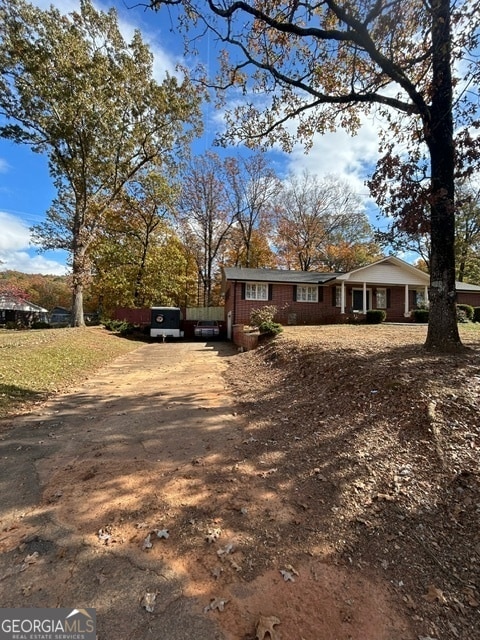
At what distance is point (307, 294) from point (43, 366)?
15.4 meters

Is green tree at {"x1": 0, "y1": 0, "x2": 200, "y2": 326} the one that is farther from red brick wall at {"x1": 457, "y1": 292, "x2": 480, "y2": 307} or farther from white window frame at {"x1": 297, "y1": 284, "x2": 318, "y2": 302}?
red brick wall at {"x1": 457, "y1": 292, "x2": 480, "y2": 307}

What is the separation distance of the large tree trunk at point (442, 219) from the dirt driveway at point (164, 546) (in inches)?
164

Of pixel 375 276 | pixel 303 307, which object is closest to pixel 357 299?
pixel 375 276

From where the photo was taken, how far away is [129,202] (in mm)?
24656

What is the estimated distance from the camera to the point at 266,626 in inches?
69.4

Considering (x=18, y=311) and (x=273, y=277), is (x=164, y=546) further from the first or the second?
(x=18, y=311)

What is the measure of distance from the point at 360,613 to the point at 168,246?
90.1 feet

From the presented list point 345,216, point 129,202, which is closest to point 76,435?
point 129,202

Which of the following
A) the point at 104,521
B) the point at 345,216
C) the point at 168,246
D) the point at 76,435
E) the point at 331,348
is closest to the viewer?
the point at 104,521

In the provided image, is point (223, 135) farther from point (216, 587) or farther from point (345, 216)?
point (345, 216)

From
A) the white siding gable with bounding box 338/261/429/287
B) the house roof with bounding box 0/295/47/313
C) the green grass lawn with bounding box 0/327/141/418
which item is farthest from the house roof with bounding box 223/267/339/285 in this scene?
the house roof with bounding box 0/295/47/313

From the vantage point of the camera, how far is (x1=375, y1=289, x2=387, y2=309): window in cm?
2116

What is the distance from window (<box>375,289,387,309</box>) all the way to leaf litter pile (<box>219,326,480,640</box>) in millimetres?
16293

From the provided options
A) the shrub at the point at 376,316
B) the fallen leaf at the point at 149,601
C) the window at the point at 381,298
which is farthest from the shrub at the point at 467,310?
the fallen leaf at the point at 149,601
